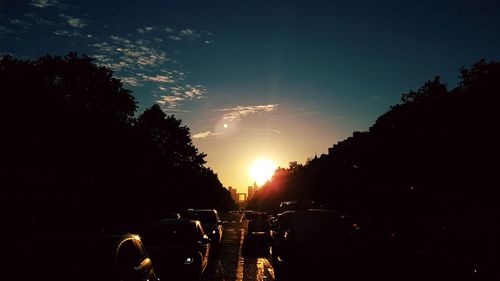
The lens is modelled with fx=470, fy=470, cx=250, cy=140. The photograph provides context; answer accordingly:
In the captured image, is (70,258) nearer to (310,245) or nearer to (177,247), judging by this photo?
(177,247)

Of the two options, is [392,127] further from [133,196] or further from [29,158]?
[29,158]

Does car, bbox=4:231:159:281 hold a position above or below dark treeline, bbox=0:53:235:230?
below

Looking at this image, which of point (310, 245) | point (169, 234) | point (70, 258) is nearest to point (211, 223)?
point (169, 234)

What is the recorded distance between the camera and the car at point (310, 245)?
1086 cm

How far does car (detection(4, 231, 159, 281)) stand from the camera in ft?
16.3

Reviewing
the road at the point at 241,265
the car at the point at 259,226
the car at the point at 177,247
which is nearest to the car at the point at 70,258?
the car at the point at 177,247

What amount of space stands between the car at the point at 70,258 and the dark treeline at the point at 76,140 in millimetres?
22998

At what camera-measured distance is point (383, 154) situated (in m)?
46.6

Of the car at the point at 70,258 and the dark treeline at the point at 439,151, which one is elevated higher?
the dark treeline at the point at 439,151

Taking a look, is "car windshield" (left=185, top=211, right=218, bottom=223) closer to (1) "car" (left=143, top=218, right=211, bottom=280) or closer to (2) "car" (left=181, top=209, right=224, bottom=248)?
(2) "car" (left=181, top=209, right=224, bottom=248)

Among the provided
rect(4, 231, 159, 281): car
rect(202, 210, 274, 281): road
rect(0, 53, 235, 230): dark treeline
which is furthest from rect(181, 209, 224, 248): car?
rect(4, 231, 159, 281): car

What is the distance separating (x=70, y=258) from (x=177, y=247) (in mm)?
6121

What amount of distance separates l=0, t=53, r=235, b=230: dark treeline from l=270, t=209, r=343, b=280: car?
1871cm

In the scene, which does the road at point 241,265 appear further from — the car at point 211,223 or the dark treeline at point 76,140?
the dark treeline at point 76,140
